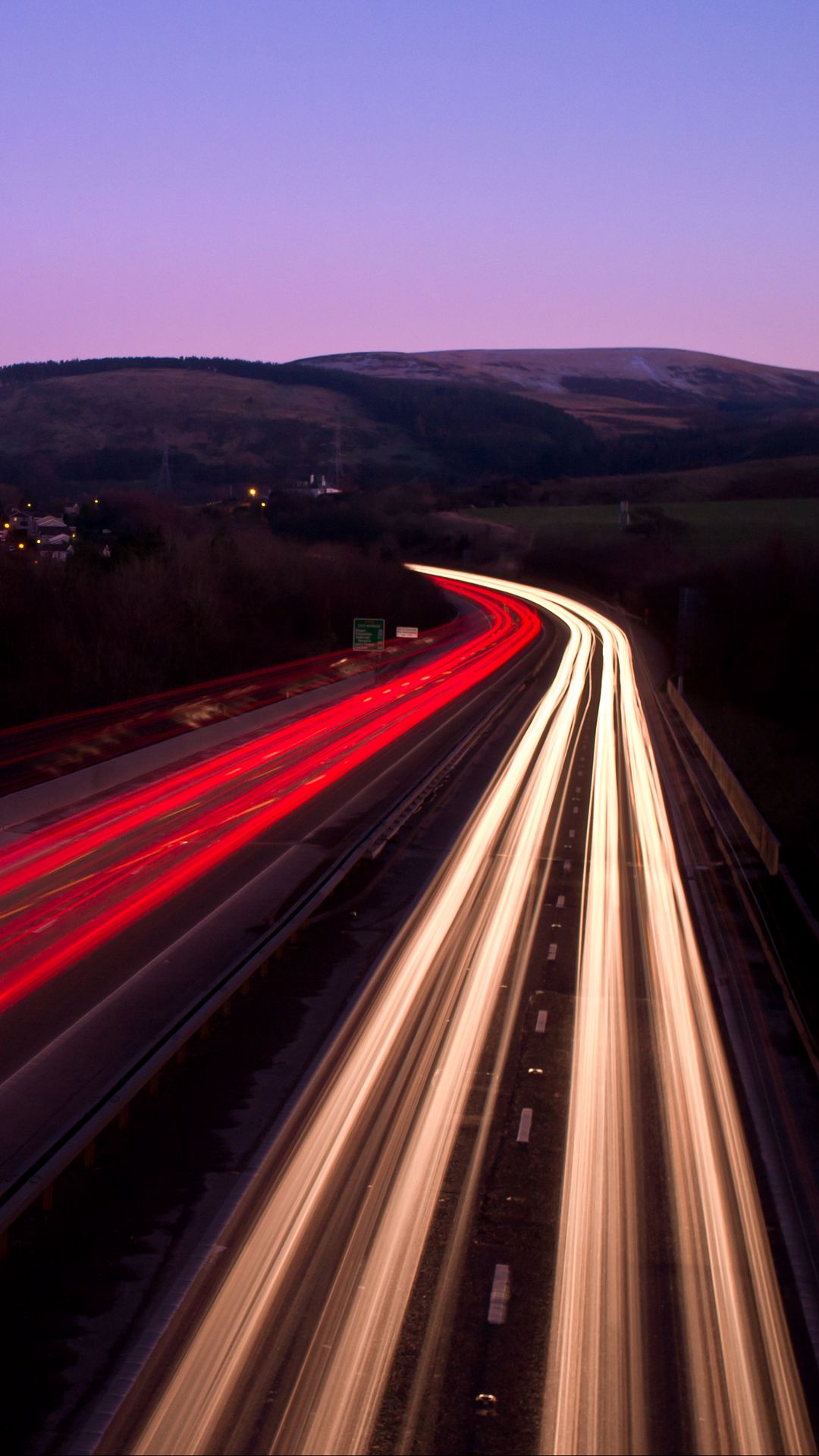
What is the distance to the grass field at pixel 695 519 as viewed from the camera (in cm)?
10900

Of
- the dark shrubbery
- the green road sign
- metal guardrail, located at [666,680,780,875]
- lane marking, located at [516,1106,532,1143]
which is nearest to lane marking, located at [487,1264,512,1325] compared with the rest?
lane marking, located at [516,1106,532,1143]

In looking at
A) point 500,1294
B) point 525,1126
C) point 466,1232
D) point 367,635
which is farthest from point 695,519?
point 500,1294

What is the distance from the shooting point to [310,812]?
2494 cm

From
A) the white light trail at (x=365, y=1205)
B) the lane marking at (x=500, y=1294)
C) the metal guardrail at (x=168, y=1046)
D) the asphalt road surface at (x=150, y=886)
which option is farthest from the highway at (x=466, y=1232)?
the asphalt road surface at (x=150, y=886)

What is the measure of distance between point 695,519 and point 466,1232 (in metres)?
129

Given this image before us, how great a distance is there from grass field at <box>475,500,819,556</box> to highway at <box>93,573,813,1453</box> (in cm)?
8271

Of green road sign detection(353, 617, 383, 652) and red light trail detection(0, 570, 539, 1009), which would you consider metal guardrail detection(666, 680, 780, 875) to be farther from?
green road sign detection(353, 617, 383, 652)

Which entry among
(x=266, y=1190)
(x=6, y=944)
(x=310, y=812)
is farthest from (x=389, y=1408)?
(x=310, y=812)

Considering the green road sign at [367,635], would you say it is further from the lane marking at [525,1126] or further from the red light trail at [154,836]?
the lane marking at [525,1126]

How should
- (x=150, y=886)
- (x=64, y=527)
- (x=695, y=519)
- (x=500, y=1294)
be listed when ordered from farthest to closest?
(x=695, y=519), (x=64, y=527), (x=150, y=886), (x=500, y=1294)

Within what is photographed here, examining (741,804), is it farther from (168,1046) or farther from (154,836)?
(168,1046)

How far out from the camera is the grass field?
109 metres

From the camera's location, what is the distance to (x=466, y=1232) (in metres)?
8.65

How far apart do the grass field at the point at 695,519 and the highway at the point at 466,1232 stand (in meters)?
82.7
